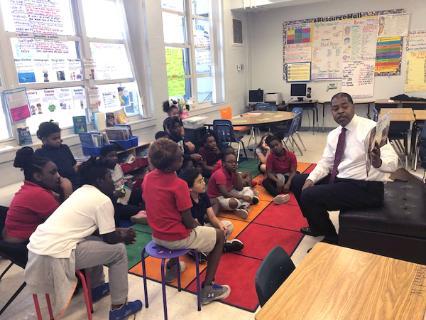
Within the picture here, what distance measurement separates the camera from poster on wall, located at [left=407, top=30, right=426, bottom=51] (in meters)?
6.73

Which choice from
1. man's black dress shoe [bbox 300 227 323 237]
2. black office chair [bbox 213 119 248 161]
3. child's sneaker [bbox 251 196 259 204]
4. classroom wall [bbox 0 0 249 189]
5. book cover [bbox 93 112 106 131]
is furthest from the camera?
classroom wall [bbox 0 0 249 189]

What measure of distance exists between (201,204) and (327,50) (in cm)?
623

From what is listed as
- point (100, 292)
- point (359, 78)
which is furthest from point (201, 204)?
point (359, 78)

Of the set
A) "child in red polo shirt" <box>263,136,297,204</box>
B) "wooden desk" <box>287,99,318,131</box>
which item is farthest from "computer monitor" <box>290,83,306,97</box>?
"child in red polo shirt" <box>263,136,297,204</box>

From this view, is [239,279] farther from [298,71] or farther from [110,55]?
[298,71]

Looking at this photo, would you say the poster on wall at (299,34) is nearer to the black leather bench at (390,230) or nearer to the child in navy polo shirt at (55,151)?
the black leather bench at (390,230)

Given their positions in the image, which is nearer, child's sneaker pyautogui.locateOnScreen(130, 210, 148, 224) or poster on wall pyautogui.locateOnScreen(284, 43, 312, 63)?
child's sneaker pyautogui.locateOnScreen(130, 210, 148, 224)

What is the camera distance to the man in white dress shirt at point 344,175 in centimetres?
252

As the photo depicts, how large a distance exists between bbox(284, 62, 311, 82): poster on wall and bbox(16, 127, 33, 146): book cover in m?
6.07

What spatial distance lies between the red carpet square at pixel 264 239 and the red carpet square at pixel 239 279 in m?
0.13

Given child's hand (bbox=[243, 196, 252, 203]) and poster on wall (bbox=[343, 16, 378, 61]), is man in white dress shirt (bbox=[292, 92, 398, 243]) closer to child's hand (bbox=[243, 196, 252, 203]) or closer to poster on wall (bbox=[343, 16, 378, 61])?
child's hand (bbox=[243, 196, 252, 203])

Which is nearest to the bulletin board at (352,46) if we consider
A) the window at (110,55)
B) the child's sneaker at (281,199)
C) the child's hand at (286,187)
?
the window at (110,55)

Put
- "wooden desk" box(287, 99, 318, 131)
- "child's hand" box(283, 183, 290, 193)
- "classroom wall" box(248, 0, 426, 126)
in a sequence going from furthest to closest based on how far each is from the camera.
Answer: "wooden desk" box(287, 99, 318, 131) → "classroom wall" box(248, 0, 426, 126) → "child's hand" box(283, 183, 290, 193)

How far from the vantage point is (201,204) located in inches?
107
